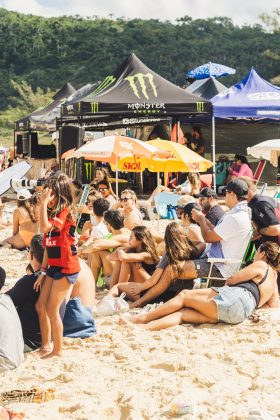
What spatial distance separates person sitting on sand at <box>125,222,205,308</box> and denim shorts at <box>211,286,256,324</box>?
577 mm

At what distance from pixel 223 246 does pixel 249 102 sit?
299 inches

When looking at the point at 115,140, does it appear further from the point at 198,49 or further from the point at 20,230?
the point at 198,49

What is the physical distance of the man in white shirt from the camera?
5469 mm

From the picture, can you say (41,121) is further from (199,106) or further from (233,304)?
(233,304)

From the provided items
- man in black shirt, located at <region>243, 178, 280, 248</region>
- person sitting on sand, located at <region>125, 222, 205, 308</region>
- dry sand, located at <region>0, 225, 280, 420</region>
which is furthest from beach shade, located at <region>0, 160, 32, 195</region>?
dry sand, located at <region>0, 225, 280, 420</region>

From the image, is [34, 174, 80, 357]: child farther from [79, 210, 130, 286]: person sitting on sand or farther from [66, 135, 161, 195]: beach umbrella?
[66, 135, 161, 195]: beach umbrella

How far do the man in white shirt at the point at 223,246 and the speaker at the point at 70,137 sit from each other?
23.1 feet

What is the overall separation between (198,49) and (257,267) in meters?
54.7

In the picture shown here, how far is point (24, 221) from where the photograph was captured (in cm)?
855

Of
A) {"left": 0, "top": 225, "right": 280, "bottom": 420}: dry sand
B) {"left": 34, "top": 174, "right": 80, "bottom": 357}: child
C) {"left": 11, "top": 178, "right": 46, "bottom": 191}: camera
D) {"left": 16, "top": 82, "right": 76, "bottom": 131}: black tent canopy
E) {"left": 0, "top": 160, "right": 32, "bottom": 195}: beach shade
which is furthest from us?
{"left": 16, "top": 82, "right": 76, "bottom": 131}: black tent canopy

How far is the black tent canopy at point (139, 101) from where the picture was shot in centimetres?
1127

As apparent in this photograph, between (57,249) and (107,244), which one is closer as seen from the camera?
(57,249)

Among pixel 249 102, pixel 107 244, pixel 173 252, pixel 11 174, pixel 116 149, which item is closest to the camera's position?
pixel 173 252

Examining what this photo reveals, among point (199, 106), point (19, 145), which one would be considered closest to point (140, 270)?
point (199, 106)
